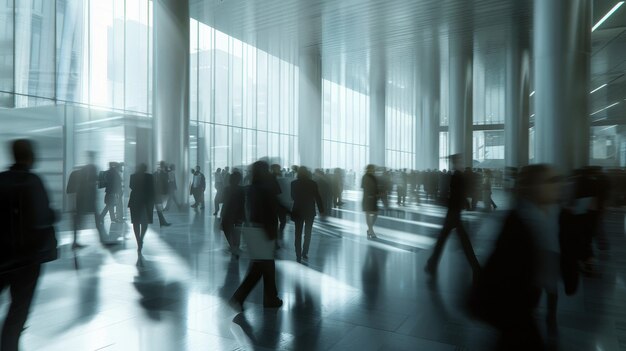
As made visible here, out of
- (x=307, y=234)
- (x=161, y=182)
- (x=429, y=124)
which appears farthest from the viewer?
(x=429, y=124)

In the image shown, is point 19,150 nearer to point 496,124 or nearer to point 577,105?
point 577,105

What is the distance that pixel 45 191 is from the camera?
11.7ft

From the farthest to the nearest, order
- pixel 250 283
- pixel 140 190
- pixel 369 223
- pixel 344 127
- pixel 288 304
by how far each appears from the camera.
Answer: pixel 344 127 < pixel 369 223 < pixel 140 190 < pixel 288 304 < pixel 250 283

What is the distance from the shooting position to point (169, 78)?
15758mm

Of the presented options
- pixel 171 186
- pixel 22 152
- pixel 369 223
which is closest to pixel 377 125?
pixel 171 186

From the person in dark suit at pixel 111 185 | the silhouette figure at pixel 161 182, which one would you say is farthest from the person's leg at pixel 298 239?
A: the silhouette figure at pixel 161 182

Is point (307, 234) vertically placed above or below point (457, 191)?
below

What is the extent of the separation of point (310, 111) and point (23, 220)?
816 inches

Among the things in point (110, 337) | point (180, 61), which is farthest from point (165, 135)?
point (110, 337)

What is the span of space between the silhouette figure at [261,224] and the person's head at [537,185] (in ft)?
9.13

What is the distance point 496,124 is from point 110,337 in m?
47.5

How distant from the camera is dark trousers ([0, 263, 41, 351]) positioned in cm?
333

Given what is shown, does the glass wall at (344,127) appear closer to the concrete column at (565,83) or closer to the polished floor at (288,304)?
the concrete column at (565,83)

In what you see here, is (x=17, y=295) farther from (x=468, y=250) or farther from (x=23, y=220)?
(x=468, y=250)
